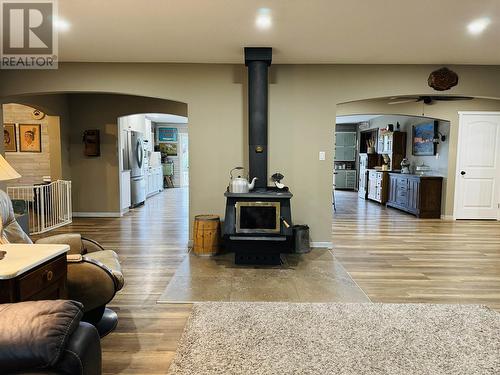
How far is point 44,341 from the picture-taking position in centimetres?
128

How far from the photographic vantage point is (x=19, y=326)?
1.31 meters

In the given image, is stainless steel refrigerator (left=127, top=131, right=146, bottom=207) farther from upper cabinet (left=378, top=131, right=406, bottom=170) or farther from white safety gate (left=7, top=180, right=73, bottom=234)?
upper cabinet (left=378, top=131, right=406, bottom=170)

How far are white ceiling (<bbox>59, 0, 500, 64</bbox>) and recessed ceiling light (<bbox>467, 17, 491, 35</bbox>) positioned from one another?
6 centimetres

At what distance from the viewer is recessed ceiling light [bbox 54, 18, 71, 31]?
3314 millimetres

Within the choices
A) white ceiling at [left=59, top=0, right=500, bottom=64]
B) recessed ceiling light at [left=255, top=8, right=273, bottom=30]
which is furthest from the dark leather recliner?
recessed ceiling light at [left=255, top=8, right=273, bottom=30]

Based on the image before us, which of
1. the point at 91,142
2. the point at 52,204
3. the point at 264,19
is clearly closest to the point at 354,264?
the point at 264,19

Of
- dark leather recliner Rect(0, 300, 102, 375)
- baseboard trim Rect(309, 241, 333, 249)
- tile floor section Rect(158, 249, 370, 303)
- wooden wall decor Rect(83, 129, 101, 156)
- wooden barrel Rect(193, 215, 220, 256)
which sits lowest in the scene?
tile floor section Rect(158, 249, 370, 303)

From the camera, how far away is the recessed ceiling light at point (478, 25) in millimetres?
3250

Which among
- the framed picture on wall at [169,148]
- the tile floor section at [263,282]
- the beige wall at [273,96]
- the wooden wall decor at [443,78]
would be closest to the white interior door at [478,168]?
the beige wall at [273,96]

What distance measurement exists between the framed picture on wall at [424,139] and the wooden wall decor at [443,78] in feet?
9.60

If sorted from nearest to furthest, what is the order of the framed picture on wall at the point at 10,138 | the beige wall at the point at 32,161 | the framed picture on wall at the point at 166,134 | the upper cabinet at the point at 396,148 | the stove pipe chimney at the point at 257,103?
the stove pipe chimney at the point at 257,103, the framed picture on wall at the point at 10,138, the beige wall at the point at 32,161, the upper cabinet at the point at 396,148, the framed picture on wall at the point at 166,134

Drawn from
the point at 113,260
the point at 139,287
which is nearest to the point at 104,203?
the point at 139,287

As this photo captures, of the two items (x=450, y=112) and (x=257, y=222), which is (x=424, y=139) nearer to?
(x=450, y=112)

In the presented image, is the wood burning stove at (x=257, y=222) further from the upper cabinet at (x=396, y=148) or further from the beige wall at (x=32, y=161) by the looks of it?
the upper cabinet at (x=396, y=148)
